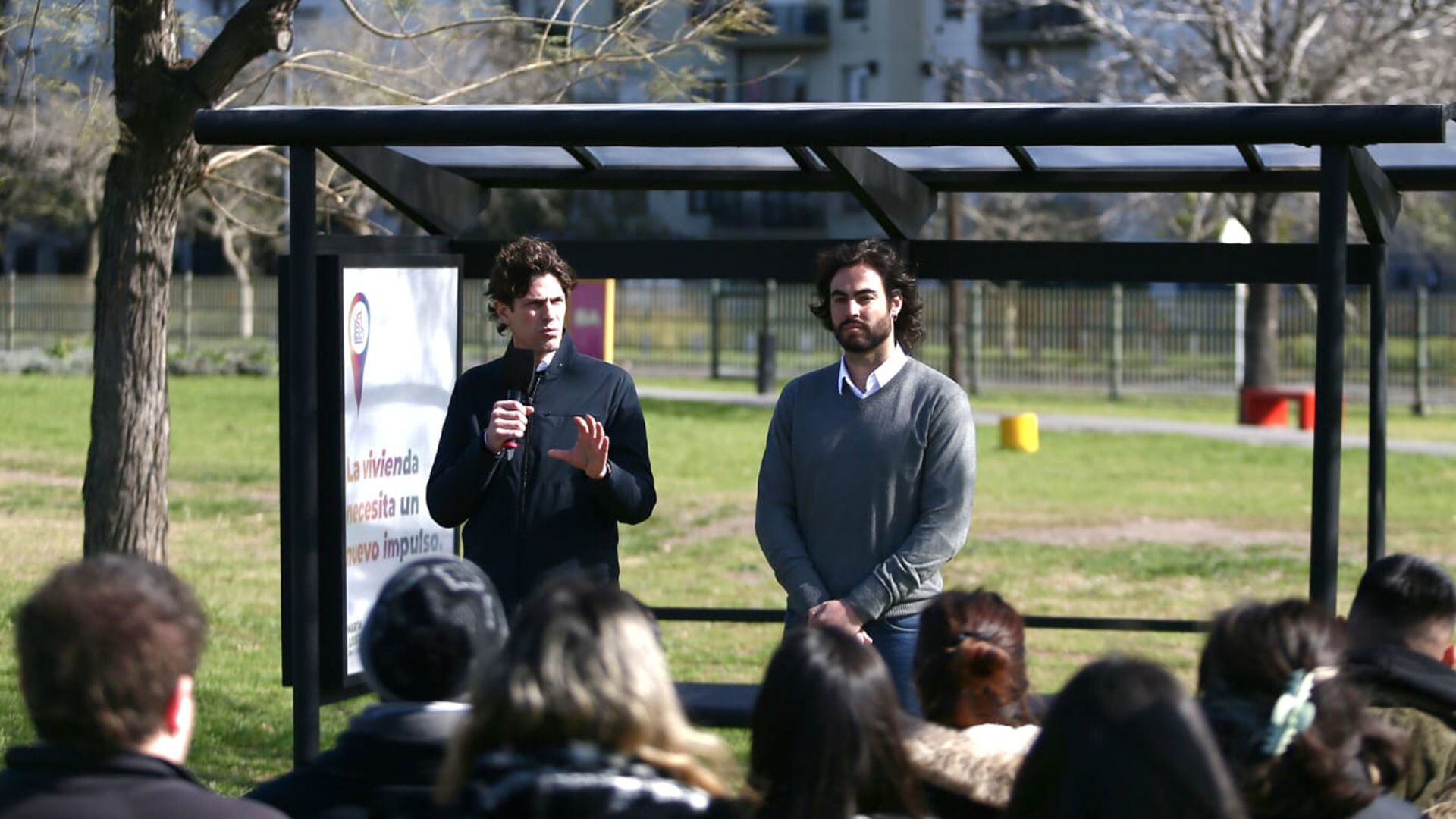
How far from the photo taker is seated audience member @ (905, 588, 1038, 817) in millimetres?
3068

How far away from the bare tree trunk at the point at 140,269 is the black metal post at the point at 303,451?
240 cm

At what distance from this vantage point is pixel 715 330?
115 ft

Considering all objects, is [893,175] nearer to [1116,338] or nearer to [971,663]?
[971,663]

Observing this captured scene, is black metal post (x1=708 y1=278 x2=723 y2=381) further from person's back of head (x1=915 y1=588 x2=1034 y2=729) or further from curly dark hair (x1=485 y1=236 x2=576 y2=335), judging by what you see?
person's back of head (x1=915 y1=588 x2=1034 y2=729)

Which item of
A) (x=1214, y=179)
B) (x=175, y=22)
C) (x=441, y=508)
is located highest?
(x=175, y=22)

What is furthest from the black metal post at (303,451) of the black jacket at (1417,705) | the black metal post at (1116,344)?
the black metal post at (1116,344)

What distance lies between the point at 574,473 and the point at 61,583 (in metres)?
2.73

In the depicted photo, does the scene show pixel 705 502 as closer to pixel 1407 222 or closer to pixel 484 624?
pixel 484 624

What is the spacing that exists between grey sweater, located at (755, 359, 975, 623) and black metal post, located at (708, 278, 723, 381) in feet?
93.5

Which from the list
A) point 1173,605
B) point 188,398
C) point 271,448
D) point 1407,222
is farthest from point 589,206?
point 1173,605

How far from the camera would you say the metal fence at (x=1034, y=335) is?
31297 mm

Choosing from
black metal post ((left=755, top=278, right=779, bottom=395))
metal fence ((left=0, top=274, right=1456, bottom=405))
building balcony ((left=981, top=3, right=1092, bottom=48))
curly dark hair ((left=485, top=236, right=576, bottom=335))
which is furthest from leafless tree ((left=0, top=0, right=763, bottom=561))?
building balcony ((left=981, top=3, right=1092, bottom=48))

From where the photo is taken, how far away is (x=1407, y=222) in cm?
3694

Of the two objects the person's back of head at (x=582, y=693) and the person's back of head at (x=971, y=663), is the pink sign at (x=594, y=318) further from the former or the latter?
the person's back of head at (x=582, y=693)
